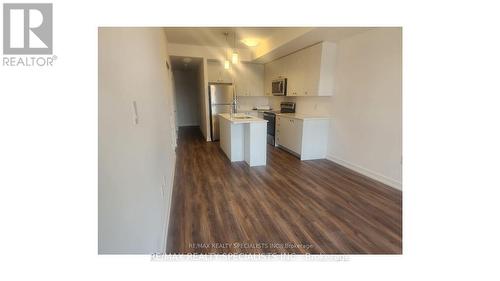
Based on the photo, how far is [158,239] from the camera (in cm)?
152

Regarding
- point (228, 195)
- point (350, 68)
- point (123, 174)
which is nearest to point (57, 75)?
point (123, 174)

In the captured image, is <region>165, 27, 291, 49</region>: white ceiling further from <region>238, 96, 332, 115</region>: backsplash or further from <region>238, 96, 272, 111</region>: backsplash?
<region>238, 96, 272, 111</region>: backsplash

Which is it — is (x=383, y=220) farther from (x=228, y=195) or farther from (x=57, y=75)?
(x=57, y=75)

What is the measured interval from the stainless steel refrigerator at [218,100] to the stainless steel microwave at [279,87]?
1079 mm

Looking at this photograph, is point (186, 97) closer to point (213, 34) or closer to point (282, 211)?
point (213, 34)

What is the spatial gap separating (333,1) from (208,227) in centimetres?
183

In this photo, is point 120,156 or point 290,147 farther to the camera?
point 290,147

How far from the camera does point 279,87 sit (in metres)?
5.13

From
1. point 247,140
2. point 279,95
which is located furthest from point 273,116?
point 247,140

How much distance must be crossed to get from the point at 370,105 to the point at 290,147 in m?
1.74

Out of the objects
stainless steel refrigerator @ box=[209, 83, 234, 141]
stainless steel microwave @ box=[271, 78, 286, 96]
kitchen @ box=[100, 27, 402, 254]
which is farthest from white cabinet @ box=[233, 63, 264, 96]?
stainless steel microwave @ box=[271, 78, 286, 96]

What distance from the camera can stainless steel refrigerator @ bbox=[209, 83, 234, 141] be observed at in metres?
5.48

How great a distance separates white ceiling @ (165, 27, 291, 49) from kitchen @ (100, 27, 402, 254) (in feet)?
0.07

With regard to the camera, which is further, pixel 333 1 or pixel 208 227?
pixel 208 227
